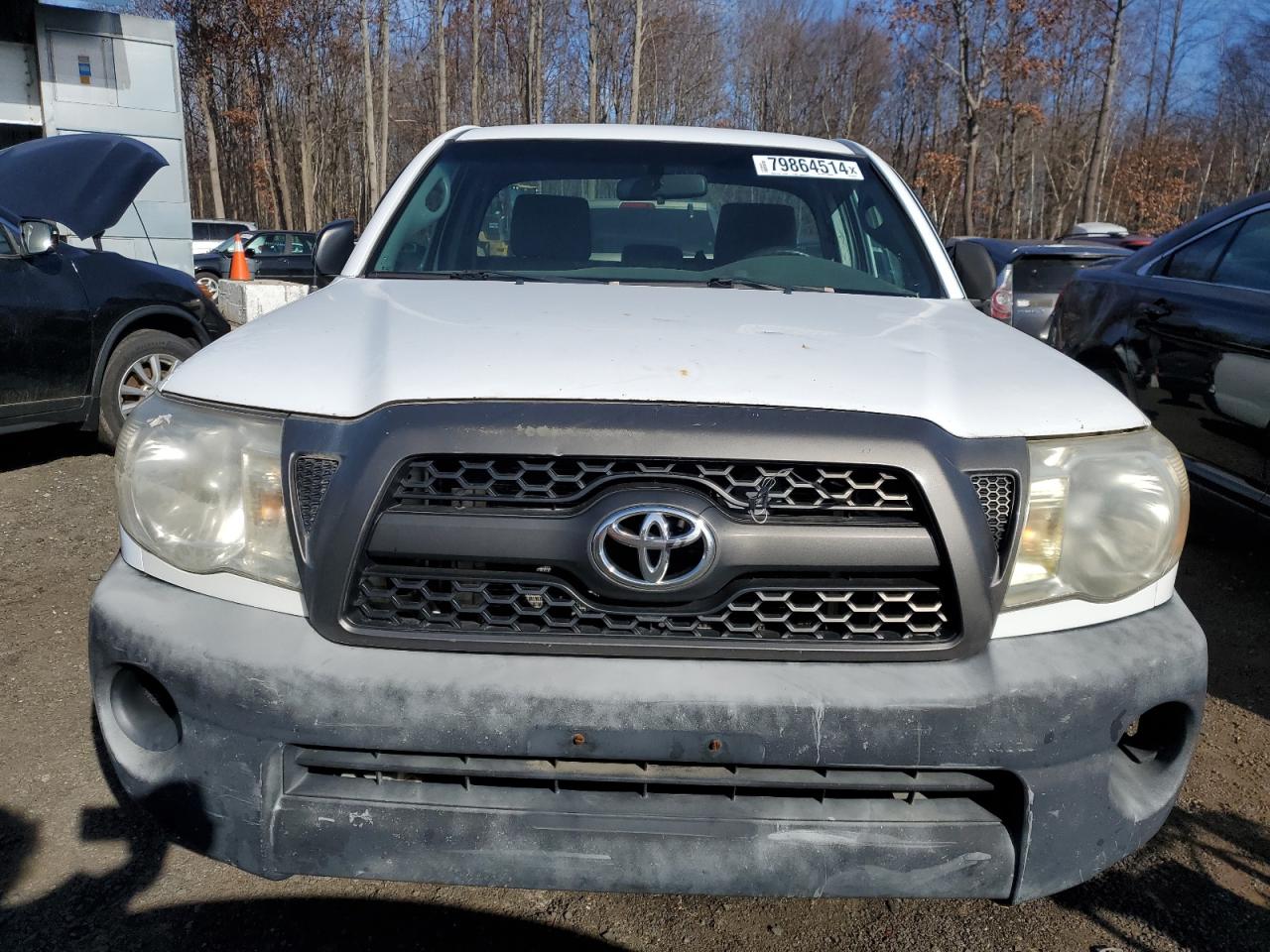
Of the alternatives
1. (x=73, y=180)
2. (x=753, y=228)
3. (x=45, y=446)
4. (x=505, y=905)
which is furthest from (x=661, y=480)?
(x=73, y=180)

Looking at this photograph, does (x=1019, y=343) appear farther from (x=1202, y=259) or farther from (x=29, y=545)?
(x=29, y=545)

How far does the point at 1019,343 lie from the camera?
89.6 inches

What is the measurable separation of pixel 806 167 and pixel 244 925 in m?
2.61

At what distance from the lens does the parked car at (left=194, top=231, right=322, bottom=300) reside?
22859 mm

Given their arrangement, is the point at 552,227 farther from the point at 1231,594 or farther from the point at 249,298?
the point at 249,298

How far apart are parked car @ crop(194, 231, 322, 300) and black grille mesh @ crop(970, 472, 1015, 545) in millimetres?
22364

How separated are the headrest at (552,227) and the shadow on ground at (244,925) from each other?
1801mm

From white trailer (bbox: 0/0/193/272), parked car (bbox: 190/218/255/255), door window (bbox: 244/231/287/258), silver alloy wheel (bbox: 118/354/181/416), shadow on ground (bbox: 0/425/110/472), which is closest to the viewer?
silver alloy wheel (bbox: 118/354/181/416)

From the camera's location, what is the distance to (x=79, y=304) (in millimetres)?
5688

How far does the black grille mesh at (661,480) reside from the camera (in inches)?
64.2

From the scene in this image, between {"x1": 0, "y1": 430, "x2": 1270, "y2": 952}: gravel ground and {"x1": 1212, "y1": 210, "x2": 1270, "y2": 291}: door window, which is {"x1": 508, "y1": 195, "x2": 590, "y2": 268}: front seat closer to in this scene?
{"x1": 0, "y1": 430, "x2": 1270, "y2": 952}: gravel ground

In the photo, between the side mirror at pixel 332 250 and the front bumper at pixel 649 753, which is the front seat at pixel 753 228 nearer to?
the side mirror at pixel 332 250

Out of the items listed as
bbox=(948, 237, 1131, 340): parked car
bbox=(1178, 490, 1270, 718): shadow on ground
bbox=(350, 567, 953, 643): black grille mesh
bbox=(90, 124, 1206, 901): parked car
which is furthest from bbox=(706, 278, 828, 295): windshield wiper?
bbox=(948, 237, 1131, 340): parked car

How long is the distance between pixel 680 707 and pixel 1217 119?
63.3 metres
